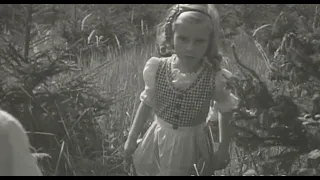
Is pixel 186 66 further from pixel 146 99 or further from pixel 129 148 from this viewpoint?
pixel 129 148

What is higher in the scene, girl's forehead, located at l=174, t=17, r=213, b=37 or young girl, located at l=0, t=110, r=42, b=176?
girl's forehead, located at l=174, t=17, r=213, b=37

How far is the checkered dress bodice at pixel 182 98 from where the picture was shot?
1648 millimetres

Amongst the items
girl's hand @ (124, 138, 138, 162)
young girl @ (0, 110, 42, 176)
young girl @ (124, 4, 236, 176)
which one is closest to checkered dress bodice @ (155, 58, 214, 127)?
young girl @ (124, 4, 236, 176)

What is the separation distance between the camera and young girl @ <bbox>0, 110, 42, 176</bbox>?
4.65 ft

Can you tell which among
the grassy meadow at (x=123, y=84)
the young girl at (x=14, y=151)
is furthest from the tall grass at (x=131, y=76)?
the young girl at (x=14, y=151)

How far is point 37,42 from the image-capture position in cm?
173

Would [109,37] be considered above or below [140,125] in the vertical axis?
above

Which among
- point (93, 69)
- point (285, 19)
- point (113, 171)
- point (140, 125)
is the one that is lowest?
point (113, 171)

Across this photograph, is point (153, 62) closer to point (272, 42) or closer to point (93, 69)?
point (93, 69)

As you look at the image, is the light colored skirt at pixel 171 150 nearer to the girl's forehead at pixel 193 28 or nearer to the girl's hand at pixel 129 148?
the girl's hand at pixel 129 148

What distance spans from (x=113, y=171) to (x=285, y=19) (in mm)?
583

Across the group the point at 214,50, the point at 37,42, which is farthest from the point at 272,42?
the point at 37,42

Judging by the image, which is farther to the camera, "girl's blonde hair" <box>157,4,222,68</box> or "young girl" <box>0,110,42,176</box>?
"girl's blonde hair" <box>157,4,222,68</box>

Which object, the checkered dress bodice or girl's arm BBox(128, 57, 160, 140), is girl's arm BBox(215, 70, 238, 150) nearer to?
the checkered dress bodice
